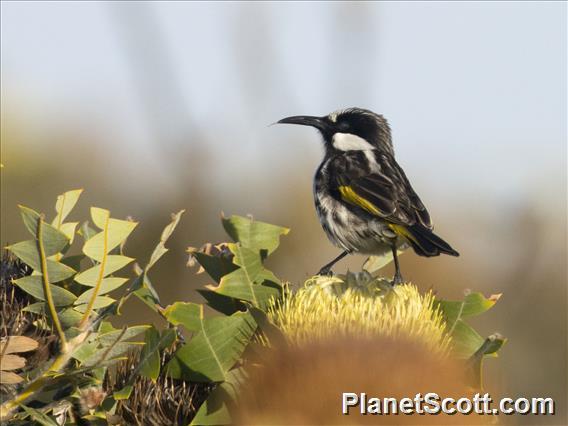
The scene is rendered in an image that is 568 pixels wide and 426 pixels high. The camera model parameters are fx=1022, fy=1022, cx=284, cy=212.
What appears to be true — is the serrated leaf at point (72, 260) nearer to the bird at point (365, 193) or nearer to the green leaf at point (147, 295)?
the green leaf at point (147, 295)

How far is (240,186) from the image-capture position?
5172mm

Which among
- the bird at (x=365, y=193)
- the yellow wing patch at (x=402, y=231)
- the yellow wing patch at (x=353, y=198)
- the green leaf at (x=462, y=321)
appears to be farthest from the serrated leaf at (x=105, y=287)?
the yellow wing patch at (x=353, y=198)

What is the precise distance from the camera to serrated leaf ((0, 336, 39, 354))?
132 centimetres

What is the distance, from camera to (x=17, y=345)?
1.33 metres

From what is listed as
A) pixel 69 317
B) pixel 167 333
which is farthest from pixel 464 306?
pixel 69 317

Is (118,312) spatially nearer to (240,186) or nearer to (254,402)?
(254,402)

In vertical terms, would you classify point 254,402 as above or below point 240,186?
above

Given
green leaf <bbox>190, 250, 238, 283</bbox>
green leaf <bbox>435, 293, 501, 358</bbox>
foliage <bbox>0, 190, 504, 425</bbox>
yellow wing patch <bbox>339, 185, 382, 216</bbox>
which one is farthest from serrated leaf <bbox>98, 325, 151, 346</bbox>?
yellow wing patch <bbox>339, 185, 382, 216</bbox>

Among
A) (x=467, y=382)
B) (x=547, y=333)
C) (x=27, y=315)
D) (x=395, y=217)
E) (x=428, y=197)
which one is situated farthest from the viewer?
(x=428, y=197)

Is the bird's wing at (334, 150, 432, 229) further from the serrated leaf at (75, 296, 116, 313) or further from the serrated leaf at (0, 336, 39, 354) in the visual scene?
the serrated leaf at (0, 336, 39, 354)

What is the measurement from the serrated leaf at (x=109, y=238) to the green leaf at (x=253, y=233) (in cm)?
19

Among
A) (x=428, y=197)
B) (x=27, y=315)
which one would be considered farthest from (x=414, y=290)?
(x=428, y=197)

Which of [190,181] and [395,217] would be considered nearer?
[395,217]

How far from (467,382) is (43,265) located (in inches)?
22.8
